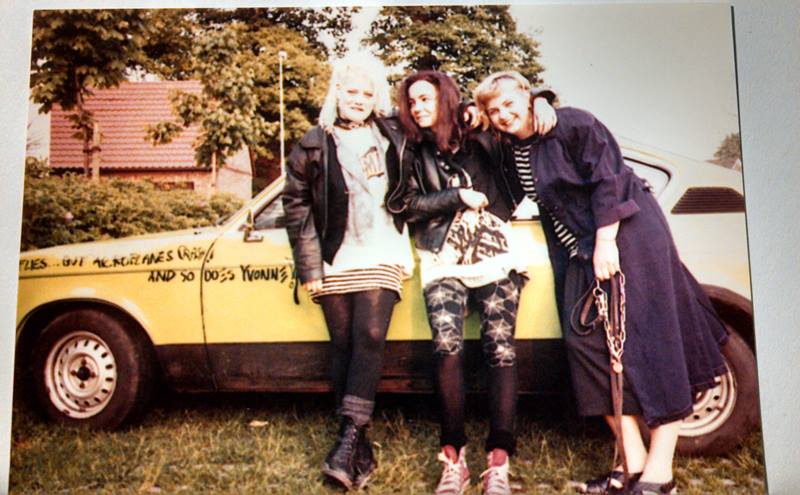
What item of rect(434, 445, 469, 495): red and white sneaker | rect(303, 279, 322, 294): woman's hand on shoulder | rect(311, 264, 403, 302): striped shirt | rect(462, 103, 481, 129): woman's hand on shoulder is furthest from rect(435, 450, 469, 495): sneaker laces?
rect(462, 103, 481, 129): woman's hand on shoulder

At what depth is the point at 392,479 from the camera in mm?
4043

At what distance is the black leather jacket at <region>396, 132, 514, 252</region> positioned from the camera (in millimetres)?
4117

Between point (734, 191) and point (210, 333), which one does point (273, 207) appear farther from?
point (734, 191)

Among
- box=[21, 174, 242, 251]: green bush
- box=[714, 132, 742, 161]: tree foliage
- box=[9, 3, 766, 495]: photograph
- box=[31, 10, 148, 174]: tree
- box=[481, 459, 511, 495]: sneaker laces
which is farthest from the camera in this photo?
box=[31, 10, 148, 174]: tree

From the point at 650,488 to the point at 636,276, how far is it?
1122mm

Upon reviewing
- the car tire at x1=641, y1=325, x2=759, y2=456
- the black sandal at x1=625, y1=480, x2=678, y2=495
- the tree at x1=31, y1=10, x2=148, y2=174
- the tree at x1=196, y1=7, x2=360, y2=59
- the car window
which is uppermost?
the tree at x1=196, y1=7, x2=360, y2=59

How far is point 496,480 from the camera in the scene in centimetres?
395

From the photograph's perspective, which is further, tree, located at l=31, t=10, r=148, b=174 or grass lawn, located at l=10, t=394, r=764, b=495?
tree, located at l=31, t=10, r=148, b=174

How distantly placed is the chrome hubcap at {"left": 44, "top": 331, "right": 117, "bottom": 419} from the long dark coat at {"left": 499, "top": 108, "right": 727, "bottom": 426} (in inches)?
95.3

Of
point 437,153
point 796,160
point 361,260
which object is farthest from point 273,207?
point 796,160

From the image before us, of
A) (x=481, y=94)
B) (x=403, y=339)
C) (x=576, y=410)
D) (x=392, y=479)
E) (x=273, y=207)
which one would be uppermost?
(x=481, y=94)

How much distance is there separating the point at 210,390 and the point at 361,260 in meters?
1.10

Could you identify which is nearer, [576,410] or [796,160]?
[576,410]

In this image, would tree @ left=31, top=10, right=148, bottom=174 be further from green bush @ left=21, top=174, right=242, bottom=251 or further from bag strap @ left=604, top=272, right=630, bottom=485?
bag strap @ left=604, top=272, right=630, bottom=485
